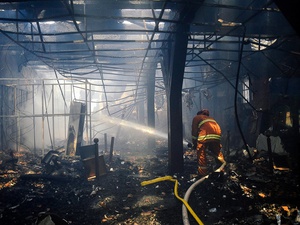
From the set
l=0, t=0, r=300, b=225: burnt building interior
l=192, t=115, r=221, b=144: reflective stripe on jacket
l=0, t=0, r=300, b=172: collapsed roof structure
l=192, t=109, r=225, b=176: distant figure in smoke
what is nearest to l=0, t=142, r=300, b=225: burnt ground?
l=0, t=0, r=300, b=225: burnt building interior

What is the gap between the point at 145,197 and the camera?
18.2 feet

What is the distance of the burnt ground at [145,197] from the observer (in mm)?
4324

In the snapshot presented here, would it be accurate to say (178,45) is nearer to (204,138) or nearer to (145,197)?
(204,138)

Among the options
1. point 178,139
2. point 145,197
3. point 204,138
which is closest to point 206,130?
point 204,138

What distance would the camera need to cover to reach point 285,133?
773 cm

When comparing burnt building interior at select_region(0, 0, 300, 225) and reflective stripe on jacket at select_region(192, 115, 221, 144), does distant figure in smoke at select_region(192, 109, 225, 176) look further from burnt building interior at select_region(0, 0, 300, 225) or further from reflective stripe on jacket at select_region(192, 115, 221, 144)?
burnt building interior at select_region(0, 0, 300, 225)

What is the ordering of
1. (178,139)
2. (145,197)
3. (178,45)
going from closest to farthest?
(145,197) → (178,45) → (178,139)

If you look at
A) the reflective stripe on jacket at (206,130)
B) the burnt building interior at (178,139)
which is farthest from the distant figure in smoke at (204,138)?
the burnt building interior at (178,139)

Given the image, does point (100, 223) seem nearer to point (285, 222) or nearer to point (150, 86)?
point (285, 222)

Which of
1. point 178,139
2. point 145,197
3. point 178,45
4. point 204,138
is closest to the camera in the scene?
point 145,197

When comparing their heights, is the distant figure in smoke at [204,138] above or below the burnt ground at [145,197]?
above

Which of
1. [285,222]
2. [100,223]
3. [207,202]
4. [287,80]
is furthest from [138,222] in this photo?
[287,80]

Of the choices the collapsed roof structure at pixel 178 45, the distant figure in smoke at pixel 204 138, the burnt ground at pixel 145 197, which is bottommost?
the burnt ground at pixel 145 197

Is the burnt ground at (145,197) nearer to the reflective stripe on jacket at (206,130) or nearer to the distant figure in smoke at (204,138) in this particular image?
the distant figure in smoke at (204,138)
